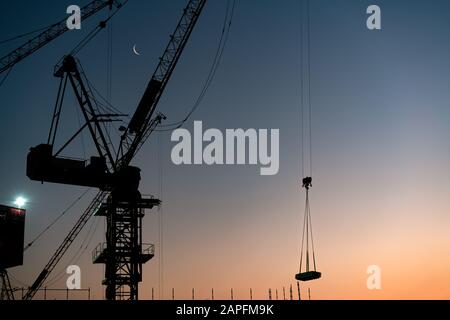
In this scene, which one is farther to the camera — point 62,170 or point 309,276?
point 62,170

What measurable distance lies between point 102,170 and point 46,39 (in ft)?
85.3

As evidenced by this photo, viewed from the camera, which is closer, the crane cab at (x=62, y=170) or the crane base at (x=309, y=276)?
the crane base at (x=309, y=276)

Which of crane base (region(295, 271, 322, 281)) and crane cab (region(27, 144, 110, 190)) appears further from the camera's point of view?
crane cab (region(27, 144, 110, 190))

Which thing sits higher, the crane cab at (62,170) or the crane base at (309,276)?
the crane cab at (62,170)

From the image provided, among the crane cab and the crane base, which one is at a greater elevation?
the crane cab

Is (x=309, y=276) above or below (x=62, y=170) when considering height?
below

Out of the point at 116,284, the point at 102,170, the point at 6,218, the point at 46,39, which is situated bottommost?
the point at 116,284
